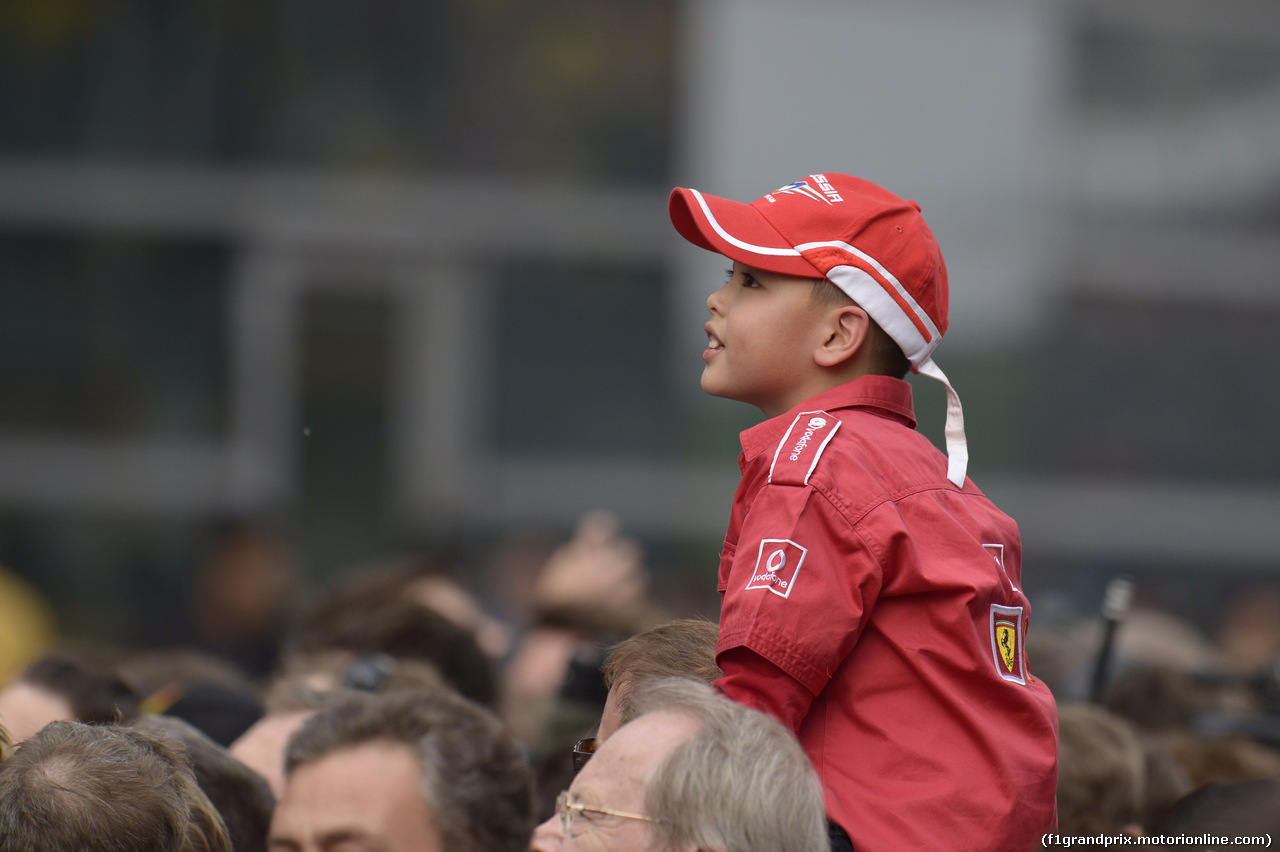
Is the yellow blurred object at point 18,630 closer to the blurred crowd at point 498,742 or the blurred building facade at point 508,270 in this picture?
the blurred crowd at point 498,742

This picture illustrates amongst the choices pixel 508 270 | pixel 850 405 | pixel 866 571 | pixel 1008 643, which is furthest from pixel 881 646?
pixel 508 270

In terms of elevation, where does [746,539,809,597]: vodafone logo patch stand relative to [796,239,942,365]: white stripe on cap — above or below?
below

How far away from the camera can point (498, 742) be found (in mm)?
3312

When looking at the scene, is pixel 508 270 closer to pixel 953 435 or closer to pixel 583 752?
pixel 953 435

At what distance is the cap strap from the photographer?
252cm

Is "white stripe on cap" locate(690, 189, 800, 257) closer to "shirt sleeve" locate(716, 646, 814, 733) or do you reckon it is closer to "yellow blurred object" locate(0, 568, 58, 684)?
"shirt sleeve" locate(716, 646, 814, 733)

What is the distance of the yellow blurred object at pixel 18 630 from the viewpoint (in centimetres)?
590

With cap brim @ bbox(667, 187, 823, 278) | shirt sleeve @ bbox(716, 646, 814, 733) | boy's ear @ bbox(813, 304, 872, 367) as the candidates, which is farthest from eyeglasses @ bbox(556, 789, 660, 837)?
cap brim @ bbox(667, 187, 823, 278)

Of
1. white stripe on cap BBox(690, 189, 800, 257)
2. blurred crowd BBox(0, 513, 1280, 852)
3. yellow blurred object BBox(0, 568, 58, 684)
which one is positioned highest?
white stripe on cap BBox(690, 189, 800, 257)

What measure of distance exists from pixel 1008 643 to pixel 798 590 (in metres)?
0.48

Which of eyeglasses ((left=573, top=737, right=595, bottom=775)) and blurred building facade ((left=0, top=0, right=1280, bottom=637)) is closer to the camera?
eyeglasses ((left=573, top=737, right=595, bottom=775))

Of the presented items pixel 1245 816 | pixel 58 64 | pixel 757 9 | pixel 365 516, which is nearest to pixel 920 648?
pixel 1245 816

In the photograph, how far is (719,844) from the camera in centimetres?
211

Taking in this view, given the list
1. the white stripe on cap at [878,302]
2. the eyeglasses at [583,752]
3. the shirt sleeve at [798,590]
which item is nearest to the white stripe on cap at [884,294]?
the white stripe on cap at [878,302]
